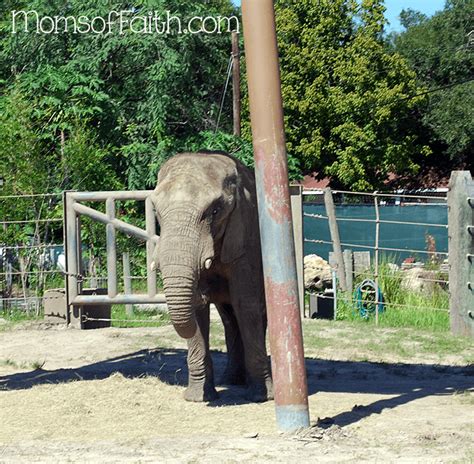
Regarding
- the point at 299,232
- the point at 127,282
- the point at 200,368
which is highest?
the point at 299,232

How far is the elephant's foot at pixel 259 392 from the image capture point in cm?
895

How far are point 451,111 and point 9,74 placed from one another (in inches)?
860

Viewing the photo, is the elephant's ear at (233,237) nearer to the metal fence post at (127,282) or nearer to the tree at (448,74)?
the metal fence post at (127,282)

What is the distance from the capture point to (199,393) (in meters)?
8.94

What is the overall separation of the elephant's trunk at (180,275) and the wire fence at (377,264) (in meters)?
6.12

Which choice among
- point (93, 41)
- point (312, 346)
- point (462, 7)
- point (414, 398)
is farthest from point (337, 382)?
point (462, 7)

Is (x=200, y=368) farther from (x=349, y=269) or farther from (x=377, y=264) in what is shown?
(x=349, y=269)

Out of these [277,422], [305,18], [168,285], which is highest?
[305,18]

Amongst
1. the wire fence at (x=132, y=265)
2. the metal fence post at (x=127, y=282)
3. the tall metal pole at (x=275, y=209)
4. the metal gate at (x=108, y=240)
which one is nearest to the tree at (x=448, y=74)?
the wire fence at (x=132, y=265)

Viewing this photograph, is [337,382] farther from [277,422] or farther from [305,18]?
[305,18]

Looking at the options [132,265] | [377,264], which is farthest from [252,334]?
[132,265]

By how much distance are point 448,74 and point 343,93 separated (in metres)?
6.83

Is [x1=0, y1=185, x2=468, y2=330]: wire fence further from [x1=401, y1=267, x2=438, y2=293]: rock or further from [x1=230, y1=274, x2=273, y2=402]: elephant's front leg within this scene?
[x1=230, y1=274, x2=273, y2=402]: elephant's front leg

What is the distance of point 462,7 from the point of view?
158 ft
